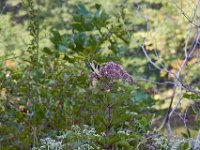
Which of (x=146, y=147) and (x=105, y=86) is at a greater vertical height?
(x=105, y=86)

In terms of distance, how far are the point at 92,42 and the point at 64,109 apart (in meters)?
0.35

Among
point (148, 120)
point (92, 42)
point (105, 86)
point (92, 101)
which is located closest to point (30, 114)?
point (92, 101)

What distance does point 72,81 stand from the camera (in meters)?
2.21

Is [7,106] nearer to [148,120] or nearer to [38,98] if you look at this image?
[38,98]

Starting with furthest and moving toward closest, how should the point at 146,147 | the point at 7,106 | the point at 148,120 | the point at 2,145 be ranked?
the point at 7,106 → the point at 2,145 → the point at 148,120 → the point at 146,147

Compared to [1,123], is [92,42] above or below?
above

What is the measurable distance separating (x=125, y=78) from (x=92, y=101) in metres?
0.99

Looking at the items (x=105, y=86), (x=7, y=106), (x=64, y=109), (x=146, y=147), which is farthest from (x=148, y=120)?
(x=7, y=106)

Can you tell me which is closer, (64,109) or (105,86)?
(105,86)

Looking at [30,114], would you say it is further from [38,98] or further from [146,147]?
[146,147]

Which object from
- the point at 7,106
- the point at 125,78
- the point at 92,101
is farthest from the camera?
the point at 7,106

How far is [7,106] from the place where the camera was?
7.82 feet

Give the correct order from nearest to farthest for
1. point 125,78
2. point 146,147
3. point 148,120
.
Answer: point 125,78, point 146,147, point 148,120

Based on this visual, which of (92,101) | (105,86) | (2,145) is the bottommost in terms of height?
(2,145)
